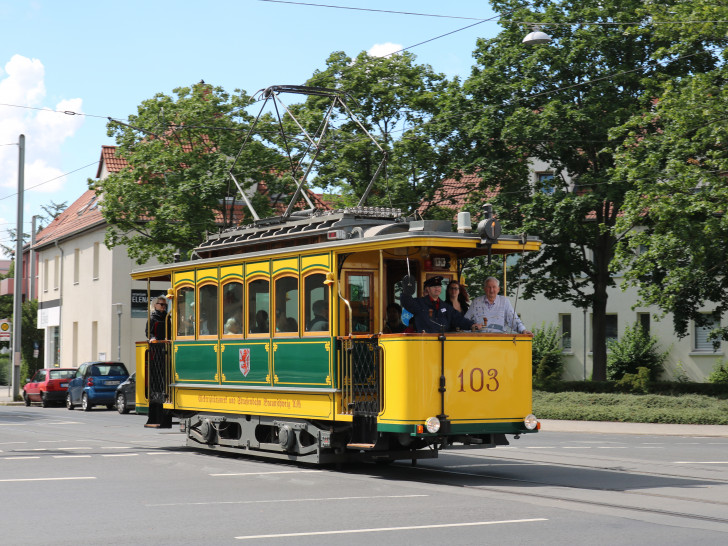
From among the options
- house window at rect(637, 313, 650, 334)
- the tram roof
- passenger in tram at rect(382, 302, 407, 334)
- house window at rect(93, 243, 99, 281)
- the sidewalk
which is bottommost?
the sidewalk

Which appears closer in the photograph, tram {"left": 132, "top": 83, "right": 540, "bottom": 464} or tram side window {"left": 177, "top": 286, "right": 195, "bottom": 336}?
tram {"left": 132, "top": 83, "right": 540, "bottom": 464}

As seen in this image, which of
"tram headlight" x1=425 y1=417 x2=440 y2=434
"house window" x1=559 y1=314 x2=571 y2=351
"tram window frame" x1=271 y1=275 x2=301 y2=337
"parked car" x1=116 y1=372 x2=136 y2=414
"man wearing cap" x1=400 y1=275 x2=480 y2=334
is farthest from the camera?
"house window" x1=559 y1=314 x2=571 y2=351

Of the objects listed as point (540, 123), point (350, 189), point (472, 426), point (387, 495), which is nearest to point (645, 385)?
point (540, 123)

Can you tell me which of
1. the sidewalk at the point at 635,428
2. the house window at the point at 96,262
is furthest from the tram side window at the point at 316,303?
the house window at the point at 96,262

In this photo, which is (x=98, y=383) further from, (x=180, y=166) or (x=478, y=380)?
(x=478, y=380)

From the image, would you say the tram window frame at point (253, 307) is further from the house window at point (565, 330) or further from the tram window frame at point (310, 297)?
the house window at point (565, 330)

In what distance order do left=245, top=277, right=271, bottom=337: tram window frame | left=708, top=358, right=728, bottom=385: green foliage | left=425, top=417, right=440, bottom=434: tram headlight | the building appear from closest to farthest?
left=425, top=417, right=440, bottom=434: tram headlight
left=245, top=277, right=271, bottom=337: tram window frame
left=708, top=358, right=728, bottom=385: green foliage
the building

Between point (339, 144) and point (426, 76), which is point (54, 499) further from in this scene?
point (426, 76)

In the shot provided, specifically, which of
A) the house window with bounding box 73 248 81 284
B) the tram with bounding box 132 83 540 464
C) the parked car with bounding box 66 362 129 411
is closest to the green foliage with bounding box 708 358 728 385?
the parked car with bounding box 66 362 129 411

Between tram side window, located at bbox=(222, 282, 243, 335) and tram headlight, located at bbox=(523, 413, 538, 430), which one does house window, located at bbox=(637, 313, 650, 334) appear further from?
tram headlight, located at bbox=(523, 413, 538, 430)

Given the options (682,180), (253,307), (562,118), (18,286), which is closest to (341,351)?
(253,307)

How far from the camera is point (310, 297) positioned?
14.8m

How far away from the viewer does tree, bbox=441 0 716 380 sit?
33.7 metres

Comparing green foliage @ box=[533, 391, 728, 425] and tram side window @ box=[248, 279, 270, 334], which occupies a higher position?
tram side window @ box=[248, 279, 270, 334]
